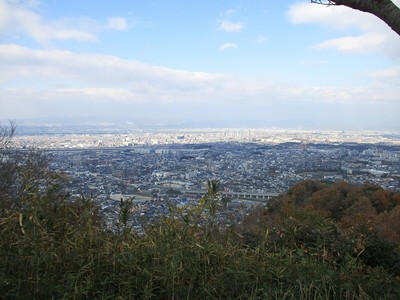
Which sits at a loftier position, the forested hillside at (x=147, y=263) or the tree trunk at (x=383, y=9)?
the tree trunk at (x=383, y=9)

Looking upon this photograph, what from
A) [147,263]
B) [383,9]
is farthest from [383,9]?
[147,263]

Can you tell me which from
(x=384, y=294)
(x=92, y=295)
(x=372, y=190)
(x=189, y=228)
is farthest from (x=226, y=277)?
(x=372, y=190)

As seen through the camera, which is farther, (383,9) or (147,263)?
(383,9)

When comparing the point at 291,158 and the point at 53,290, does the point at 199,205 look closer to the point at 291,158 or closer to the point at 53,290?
the point at 53,290

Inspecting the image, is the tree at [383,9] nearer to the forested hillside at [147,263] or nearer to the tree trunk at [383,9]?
the tree trunk at [383,9]

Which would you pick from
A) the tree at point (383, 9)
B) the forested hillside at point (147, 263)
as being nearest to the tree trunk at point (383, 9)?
the tree at point (383, 9)

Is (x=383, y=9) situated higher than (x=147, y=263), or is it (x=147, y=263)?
(x=383, y=9)

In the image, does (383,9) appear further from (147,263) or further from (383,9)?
(147,263)

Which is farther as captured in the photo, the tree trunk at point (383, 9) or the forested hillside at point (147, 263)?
the tree trunk at point (383, 9)

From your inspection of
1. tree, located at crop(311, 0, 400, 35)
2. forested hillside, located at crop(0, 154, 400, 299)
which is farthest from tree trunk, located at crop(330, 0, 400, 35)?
forested hillside, located at crop(0, 154, 400, 299)
